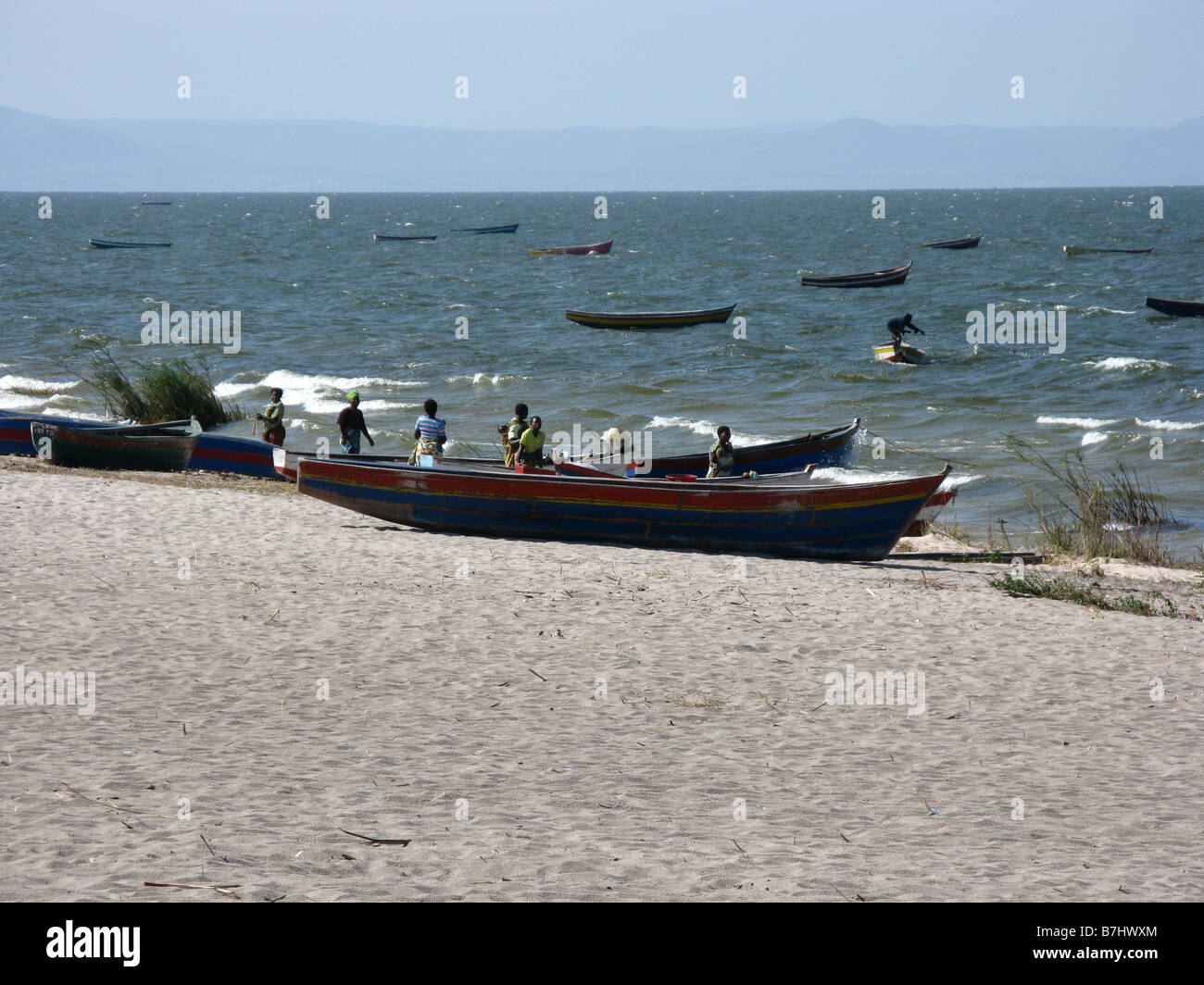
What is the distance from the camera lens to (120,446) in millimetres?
19656

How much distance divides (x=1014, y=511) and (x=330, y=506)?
11.1m

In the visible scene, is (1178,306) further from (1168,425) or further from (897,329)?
(1168,425)

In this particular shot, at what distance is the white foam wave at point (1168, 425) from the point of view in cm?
2517

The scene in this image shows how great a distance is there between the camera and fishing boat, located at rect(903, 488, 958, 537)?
671 inches

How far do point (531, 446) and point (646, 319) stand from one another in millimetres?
27690

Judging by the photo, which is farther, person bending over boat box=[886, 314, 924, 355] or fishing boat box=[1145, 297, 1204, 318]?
fishing boat box=[1145, 297, 1204, 318]

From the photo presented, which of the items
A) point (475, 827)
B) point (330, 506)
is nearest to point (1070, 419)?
point (330, 506)

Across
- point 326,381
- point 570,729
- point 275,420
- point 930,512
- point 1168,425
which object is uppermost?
point 326,381

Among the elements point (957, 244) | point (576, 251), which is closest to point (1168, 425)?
point (576, 251)

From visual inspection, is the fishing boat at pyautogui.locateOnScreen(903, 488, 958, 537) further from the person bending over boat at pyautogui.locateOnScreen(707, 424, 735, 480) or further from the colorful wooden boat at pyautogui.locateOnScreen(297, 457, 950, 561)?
the person bending over boat at pyautogui.locateOnScreen(707, 424, 735, 480)

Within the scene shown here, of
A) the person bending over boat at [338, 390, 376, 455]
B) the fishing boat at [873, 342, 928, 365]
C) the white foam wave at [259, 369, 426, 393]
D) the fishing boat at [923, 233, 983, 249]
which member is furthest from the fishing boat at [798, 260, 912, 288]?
the person bending over boat at [338, 390, 376, 455]

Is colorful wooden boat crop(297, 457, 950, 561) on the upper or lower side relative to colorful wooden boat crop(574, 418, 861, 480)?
lower

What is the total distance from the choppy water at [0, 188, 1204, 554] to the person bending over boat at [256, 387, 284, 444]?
3.89 meters

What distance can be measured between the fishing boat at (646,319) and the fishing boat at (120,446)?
24747mm
